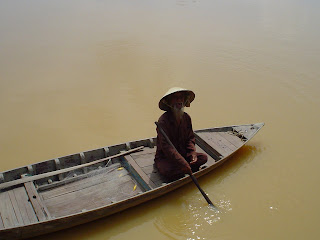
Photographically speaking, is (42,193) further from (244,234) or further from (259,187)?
(259,187)

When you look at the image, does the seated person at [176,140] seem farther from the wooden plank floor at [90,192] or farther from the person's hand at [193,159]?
the wooden plank floor at [90,192]

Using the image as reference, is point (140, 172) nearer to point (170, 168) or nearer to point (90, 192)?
point (170, 168)

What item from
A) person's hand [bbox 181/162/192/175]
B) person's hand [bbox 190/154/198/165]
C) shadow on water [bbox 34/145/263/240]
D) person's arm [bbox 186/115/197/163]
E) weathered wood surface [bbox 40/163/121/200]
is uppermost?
weathered wood surface [bbox 40/163/121/200]

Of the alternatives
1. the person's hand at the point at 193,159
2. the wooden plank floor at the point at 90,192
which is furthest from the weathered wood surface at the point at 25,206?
the person's hand at the point at 193,159

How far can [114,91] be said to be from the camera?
809cm

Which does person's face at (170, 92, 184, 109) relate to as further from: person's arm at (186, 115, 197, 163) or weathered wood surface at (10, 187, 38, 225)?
weathered wood surface at (10, 187, 38, 225)

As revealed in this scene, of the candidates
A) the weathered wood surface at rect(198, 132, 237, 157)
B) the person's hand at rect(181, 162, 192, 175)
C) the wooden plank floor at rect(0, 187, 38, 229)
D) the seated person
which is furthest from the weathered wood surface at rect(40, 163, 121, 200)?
the weathered wood surface at rect(198, 132, 237, 157)

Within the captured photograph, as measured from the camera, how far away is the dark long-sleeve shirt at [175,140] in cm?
460

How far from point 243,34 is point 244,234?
9.37 metres

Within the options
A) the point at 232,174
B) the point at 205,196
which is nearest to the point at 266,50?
the point at 232,174

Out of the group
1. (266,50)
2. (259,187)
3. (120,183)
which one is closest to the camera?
(120,183)

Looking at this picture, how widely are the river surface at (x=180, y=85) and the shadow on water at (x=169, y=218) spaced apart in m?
0.02

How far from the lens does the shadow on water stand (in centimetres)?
444

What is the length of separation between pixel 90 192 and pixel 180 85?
4572 millimetres
